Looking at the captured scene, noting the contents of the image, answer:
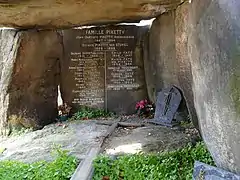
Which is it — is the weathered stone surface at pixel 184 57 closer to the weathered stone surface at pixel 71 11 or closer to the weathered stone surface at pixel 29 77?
the weathered stone surface at pixel 71 11

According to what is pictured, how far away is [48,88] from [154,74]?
1.94 m

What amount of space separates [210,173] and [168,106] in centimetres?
331

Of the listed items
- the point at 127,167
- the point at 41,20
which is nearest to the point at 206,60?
the point at 127,167

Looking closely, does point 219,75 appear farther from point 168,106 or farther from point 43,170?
point 168,106

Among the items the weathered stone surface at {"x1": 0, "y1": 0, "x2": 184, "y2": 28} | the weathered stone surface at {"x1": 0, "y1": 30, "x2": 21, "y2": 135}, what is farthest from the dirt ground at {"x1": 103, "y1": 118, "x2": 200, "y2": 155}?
the weathered stone surface at {"x1": 0, "y1": 30, "x2": 21, "y2": 135}

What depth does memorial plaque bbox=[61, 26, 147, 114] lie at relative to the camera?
21.3 ft

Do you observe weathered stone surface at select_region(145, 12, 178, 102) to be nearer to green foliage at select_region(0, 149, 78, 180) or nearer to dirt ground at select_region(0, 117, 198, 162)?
dirt ground at select_region(0, 117, 198, 162)

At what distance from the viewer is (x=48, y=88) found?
20.3 ft

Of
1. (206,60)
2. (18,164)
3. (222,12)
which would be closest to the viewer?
(222,12)

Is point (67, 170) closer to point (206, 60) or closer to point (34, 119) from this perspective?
point (206, 60)

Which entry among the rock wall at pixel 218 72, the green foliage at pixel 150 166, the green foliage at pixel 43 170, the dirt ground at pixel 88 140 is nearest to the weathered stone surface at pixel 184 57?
the rock wall at pixel 218 72

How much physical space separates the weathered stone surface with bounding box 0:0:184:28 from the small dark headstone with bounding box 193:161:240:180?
7.25 ft

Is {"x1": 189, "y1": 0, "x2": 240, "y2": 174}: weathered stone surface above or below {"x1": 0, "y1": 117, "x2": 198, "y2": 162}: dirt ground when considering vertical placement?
above

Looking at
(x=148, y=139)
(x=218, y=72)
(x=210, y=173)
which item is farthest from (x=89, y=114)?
(x=218, y=72)
